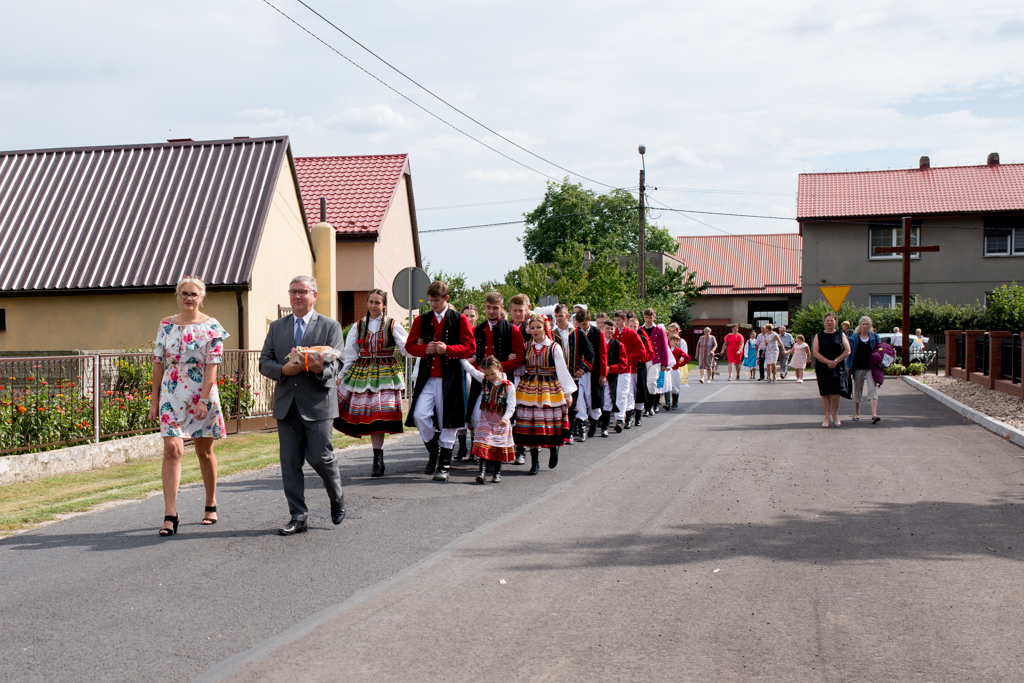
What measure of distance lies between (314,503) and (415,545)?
1881 mm

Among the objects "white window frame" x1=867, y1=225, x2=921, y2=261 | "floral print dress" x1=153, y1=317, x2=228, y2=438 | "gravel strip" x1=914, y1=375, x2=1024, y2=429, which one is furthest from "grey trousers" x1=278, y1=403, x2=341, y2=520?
"white window frame" x1=867, y1=225, x2=921, y2=261

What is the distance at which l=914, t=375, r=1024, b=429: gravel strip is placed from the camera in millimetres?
15586

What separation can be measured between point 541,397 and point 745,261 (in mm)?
55010

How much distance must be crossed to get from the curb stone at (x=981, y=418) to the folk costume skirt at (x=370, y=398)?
8128 mm

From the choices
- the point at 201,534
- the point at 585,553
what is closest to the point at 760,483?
the point at 585,553

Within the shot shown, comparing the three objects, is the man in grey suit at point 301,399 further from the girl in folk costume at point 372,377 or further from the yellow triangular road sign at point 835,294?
the yellow triangular road sign at point 835,294

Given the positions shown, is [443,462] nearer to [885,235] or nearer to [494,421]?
[494,421]

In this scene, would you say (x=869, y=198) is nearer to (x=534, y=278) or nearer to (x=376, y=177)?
(x=534, y=278)

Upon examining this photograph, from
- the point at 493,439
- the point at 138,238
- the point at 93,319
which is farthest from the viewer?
the point at 138,238

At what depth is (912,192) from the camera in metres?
45.8

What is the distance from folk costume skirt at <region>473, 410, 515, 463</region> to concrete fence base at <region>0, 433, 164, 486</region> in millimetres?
4740

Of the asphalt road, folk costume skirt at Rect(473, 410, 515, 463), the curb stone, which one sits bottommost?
the curb stone

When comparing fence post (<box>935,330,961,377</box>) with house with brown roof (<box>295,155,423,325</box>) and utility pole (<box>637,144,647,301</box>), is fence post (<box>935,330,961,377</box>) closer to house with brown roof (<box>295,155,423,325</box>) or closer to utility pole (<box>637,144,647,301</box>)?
utility pole (<box>637,144,647,301</box>)

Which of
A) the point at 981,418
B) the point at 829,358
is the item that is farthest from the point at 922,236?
the point at 829,358
